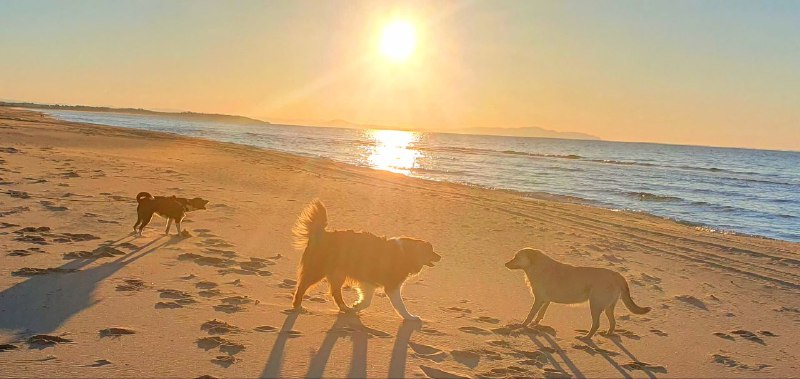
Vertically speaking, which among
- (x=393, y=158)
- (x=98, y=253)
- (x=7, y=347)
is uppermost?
(x=393, y=158)

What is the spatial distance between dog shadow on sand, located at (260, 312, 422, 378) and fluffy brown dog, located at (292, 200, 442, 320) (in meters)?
0.29

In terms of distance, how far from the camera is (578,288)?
267 inches

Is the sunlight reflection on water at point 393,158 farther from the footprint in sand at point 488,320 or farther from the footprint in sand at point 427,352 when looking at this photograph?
the footprint in sand at point 427,352

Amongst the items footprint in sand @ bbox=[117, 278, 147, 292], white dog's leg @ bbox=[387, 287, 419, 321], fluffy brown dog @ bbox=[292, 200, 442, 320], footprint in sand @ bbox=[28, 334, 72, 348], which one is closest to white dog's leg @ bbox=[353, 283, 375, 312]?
fluffy brown dog @ bbox=[292, 200, 442, 320]

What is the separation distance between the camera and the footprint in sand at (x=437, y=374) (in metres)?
5.00

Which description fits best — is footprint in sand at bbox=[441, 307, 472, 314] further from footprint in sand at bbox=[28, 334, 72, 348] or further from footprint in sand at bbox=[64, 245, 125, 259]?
footprint in sand at bbox=[64, 245, 125, 259]

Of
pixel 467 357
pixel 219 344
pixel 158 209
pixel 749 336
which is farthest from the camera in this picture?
pixel 158 209

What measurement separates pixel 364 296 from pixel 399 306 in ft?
1.53

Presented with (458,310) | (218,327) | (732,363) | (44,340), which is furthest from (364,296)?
(732,363)

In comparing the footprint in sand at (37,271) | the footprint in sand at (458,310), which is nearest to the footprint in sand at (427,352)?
the footprint in sand at (458,310)

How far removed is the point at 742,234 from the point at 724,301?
975cm

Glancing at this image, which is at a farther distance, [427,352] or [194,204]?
[194,204]

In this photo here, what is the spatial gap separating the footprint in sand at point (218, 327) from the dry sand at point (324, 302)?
0.02 metres

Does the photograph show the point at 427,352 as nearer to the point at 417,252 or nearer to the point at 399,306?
the point at 399,306
